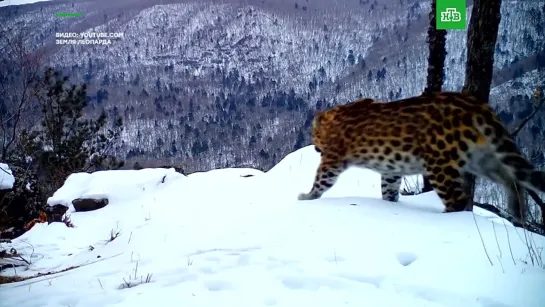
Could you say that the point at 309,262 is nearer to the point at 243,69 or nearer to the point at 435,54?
the point at 435,54

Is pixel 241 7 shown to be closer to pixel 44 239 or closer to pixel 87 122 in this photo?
pixel 87 122

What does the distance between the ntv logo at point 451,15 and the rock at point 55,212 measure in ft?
27.8

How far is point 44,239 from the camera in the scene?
837 cm

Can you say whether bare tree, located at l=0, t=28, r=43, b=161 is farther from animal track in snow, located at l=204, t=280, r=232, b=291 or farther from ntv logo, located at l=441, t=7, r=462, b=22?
animal track in snow, located at l=204, t=280, r=232, b=291

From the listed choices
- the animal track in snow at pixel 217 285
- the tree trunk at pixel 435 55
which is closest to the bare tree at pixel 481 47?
the tree trunk at pixel 435 55

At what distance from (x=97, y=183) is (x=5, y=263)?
13.3 feet

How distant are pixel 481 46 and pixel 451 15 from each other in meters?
1.16

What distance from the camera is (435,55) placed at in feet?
23.8

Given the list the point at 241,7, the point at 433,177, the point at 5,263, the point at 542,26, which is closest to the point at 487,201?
the point at 433,177

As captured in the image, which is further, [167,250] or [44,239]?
[44,239]

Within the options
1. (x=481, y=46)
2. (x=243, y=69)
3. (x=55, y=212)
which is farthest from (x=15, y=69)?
(x=243, y=69)

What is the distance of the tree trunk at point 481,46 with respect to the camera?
5.57 metres

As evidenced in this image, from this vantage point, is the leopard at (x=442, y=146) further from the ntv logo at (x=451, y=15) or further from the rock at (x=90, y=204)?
the rock at (x=90, y=204)

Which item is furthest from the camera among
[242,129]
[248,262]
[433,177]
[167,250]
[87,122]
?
[242,129]
